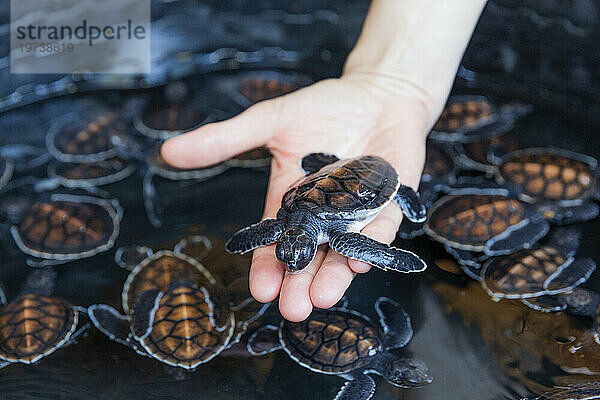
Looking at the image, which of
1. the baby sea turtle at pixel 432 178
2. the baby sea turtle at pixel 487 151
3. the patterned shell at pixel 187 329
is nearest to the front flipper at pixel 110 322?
the patterned shell at pixel 187 329

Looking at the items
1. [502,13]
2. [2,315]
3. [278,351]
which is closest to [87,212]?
[2,315]

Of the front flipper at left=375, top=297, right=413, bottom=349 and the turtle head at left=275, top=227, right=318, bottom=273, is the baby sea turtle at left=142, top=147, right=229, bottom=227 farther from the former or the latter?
the turtle head at left=275, top=227, right=318, bottom=273

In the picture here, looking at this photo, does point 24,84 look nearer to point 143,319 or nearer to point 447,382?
point 143,319

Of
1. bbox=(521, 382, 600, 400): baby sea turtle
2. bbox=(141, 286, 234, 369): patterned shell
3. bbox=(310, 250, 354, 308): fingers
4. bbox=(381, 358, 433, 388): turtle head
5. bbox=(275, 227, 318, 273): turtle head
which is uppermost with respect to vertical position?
bbox=(275, 227, 318, 273): turtle head

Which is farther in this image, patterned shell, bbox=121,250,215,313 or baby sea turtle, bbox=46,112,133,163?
baby sea turtle, bbox=46,112,133,163

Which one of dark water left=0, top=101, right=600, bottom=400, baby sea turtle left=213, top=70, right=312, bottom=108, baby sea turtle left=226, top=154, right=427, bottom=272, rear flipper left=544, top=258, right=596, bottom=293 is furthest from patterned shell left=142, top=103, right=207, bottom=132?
rear flipper left=544, top=258, right=596, bottom=293

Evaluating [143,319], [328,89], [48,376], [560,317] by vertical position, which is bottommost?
[48,376]

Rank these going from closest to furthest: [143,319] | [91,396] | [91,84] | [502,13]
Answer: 1. [91,396]
2. [143,319]
3. [502,13]
4. [91,84]
